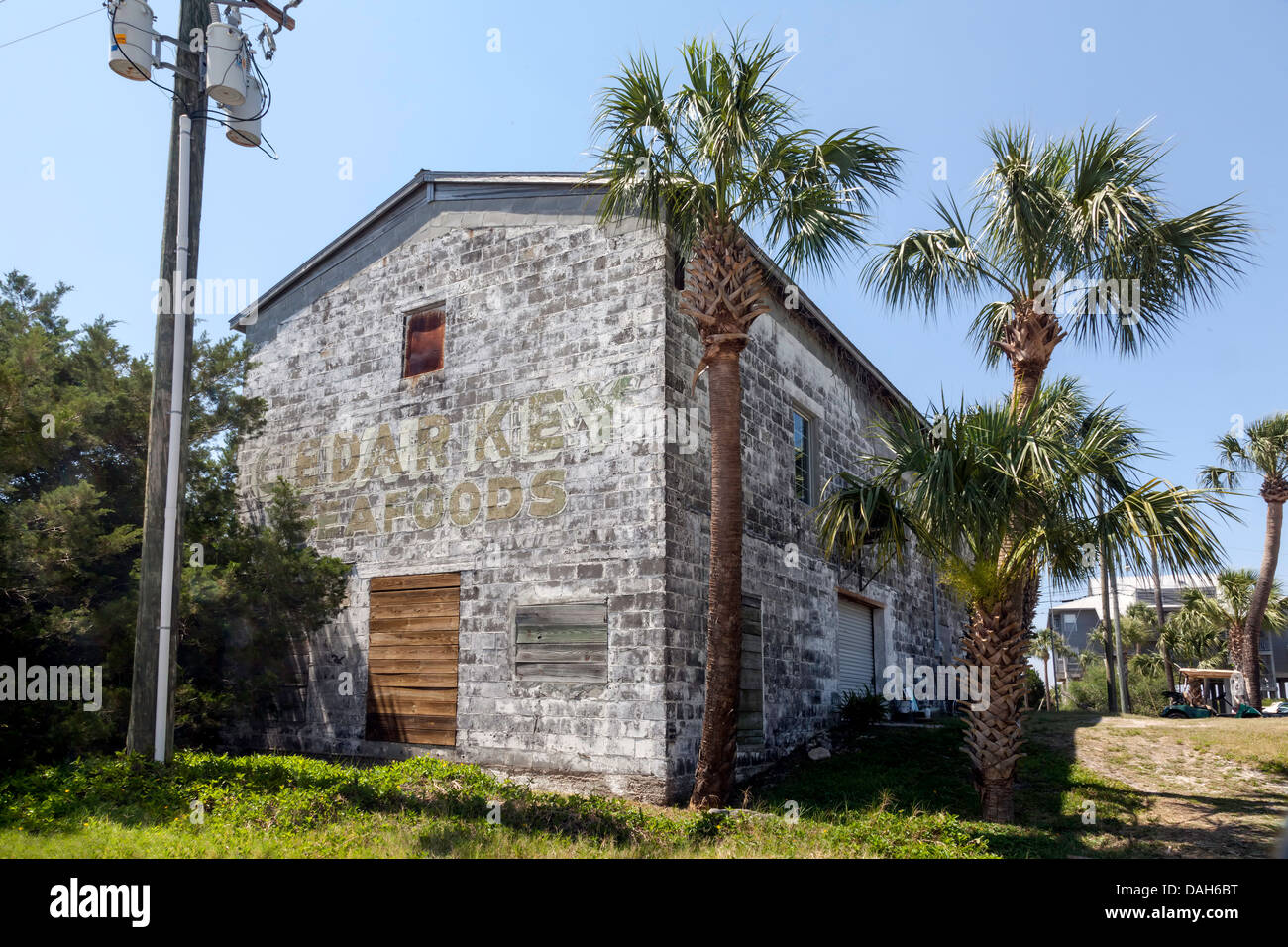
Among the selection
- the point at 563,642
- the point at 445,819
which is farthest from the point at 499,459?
the point at 445,819

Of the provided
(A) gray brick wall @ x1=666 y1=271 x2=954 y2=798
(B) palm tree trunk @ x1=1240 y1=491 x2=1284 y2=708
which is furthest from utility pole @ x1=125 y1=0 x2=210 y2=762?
(B) palm tree trunk @ x1=1240 y1=491 x2=1284 y2=708

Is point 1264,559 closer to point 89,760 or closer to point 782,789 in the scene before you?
point 782,789

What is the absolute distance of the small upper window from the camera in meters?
15.5

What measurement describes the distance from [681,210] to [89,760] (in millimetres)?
8948

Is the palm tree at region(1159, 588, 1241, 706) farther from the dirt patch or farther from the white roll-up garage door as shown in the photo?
the white roll-up garage door

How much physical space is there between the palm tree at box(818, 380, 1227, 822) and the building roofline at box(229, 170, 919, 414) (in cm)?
139

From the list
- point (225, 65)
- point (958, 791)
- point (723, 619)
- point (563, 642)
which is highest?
point (225, 65)

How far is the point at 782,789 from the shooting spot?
39.0ft

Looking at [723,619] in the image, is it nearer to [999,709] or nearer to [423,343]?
[999,709]

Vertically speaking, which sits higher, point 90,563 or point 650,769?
point 90,563

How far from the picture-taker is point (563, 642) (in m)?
11.5

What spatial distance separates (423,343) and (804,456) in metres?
6.82
